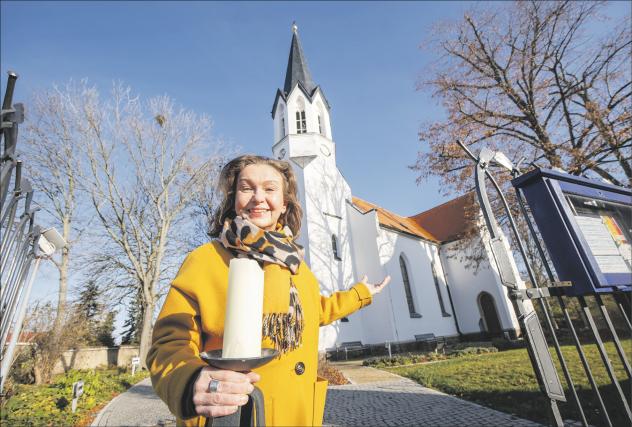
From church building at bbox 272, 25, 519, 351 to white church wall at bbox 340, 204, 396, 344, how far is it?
50 mm

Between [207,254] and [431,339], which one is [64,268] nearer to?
[431,339]

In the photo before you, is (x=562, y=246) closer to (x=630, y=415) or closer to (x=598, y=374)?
(x=630, y=415)

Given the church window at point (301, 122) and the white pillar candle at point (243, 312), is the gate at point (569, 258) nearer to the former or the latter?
the white pillar candle at point (243, 312)

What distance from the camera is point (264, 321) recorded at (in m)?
1.29

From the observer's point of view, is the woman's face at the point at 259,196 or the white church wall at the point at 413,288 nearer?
the woman's face at the point at 259,196

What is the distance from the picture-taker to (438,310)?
19266 millimetres

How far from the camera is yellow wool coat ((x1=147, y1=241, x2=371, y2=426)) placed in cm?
112

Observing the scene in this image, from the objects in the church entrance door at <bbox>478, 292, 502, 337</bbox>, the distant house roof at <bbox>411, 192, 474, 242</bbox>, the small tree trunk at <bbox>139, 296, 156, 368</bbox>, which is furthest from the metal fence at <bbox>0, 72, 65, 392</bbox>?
the distant house roof at <bbox>411, 192, 474, 242</bbox>

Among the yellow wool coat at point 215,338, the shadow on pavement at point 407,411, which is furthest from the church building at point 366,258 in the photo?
the yellow wool coat at point 215,338

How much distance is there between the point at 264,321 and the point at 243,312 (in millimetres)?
562

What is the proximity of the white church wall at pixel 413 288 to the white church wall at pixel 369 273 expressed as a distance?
0.35 metres

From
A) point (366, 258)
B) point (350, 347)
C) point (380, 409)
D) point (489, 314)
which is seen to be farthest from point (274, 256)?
point (489, 314)

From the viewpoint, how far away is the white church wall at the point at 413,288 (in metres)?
16.5

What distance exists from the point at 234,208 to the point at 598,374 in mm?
8785
